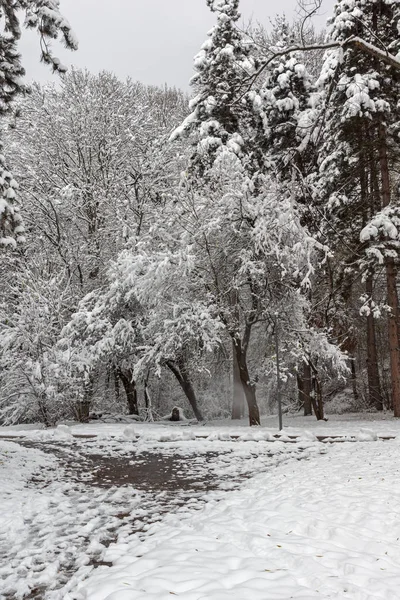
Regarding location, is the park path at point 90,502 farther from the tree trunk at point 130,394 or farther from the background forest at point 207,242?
the tree trunk at point 130,394

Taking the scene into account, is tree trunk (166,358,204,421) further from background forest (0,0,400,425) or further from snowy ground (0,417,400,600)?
snowy ground (0,417,400,600)

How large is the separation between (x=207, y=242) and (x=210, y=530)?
35.1ft

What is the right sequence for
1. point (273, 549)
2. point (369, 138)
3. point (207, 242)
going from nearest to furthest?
point (273, 549), point (207, 242), point (369, 138)

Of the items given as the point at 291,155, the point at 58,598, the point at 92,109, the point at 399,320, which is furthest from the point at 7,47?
the point at 92,109

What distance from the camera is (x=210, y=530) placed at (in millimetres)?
4875

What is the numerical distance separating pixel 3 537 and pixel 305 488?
3.56 meters

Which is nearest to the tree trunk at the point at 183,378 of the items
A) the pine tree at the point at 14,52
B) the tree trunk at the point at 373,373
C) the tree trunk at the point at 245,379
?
the tree trunk at the point at 245,379

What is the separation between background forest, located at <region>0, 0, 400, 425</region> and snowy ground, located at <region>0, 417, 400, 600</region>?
4068mm

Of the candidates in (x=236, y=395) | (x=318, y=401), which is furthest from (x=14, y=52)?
(x=236, y=395)

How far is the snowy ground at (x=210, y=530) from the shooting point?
11.9ft

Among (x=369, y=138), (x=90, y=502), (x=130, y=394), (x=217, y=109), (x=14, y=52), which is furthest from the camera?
(x=130, y=394)

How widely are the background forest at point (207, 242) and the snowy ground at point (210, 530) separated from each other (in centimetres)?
407

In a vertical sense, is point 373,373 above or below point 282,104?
below

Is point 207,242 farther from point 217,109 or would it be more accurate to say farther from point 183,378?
point 183,378
